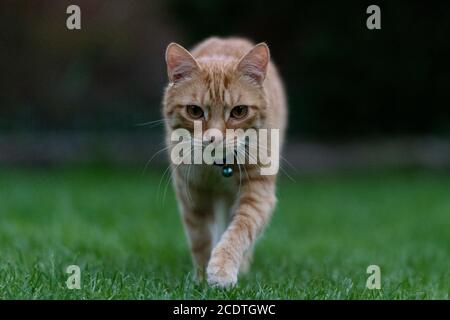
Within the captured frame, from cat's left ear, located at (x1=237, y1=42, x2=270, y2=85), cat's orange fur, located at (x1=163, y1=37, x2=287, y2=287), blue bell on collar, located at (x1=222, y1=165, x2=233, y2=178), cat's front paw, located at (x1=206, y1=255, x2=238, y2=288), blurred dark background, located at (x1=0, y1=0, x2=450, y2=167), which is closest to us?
cat's front paw, located at (x1=206, y1=255, x2=238, y2=288)

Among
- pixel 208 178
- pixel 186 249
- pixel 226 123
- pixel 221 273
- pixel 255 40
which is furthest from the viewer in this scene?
pixel 255 40

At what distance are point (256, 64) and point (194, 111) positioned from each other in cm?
41

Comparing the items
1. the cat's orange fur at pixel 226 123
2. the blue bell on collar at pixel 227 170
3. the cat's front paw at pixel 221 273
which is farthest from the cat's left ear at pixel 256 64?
the cat's front paw at pixel 221 273

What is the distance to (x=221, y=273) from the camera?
380 centimetres

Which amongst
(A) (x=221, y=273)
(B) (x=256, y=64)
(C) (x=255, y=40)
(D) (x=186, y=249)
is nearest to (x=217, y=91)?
(B) (x=256, y=64)

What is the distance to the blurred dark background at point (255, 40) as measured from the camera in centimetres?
1009

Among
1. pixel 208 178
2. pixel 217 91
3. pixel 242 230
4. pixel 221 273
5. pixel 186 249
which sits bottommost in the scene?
A: pixel 186 249

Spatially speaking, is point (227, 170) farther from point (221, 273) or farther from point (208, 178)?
point (221, 273)

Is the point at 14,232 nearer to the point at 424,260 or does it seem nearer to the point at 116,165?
the point at 424,260

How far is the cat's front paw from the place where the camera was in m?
3.77

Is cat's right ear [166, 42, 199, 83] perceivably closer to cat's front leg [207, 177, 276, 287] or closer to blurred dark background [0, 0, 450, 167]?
cat's front leg [207, 177, 276, 287]

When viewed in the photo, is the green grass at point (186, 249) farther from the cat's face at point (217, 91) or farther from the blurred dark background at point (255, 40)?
the cat's face at point (217, 91)

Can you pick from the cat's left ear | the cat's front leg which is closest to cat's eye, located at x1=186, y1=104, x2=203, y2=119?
the cat's left ear

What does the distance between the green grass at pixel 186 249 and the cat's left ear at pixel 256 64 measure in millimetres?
1051
